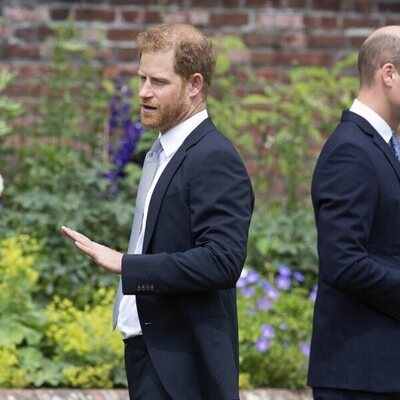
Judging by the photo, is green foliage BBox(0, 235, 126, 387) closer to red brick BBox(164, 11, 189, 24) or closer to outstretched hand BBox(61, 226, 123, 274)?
outstretched hand BBox(61, 226, 123, 274)

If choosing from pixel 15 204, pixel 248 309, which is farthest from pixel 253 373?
pixel 15 204

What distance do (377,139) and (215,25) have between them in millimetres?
3941

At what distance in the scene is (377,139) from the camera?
13.3ft

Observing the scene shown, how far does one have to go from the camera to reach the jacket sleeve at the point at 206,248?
383cm

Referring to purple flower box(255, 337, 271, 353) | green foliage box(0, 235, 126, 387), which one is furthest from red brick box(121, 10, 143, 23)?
purple flower box(255, 337, 271, 353)

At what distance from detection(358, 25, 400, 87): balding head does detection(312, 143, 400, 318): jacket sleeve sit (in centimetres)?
26

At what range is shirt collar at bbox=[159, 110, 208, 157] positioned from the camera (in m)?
4.07

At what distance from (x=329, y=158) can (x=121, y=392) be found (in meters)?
2.07

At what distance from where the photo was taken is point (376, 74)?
Answer: 13.4 ft

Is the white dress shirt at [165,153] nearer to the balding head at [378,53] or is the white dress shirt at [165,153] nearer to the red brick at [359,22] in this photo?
the balding head at [378,53]

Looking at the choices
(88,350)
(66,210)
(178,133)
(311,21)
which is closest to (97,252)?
(178,133)

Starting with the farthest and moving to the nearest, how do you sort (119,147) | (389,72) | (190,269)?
1. (119,147)
2. (389,72)
3. (190,269)

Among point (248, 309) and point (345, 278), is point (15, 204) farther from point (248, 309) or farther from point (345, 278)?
point (345, 278)

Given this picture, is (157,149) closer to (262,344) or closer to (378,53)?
(378,53)
